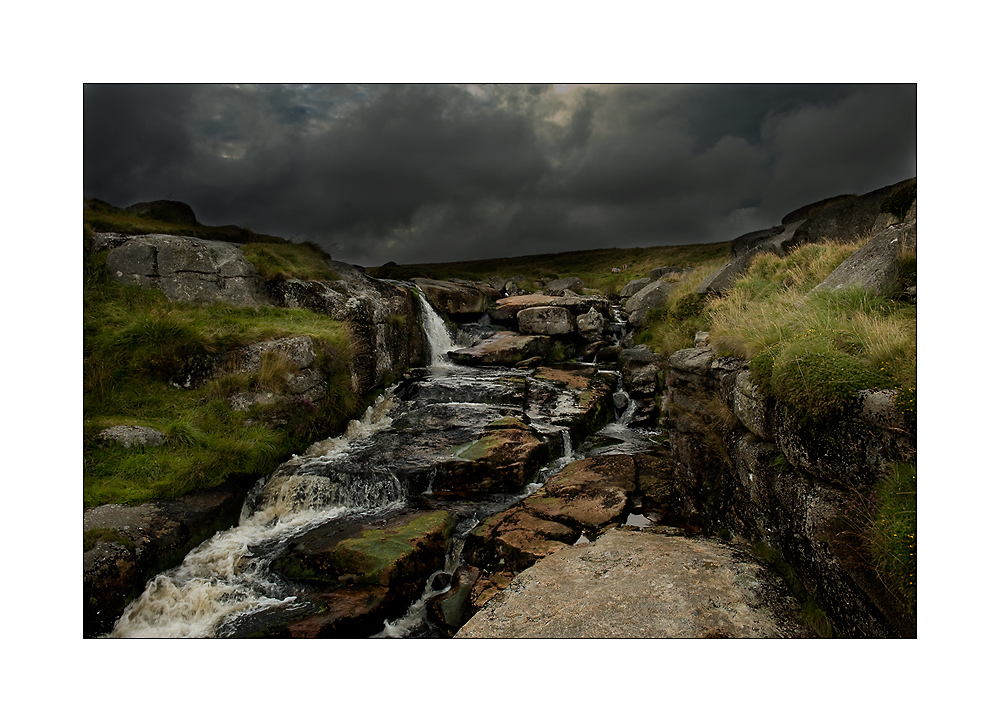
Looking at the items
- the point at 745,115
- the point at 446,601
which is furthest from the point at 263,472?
the point at 745,115

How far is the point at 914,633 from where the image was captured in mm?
2789

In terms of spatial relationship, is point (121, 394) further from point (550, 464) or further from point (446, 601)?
point (550, 464)

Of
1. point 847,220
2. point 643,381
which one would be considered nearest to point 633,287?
point 643,381

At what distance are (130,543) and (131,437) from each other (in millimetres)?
1754

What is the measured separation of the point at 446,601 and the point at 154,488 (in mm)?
3923

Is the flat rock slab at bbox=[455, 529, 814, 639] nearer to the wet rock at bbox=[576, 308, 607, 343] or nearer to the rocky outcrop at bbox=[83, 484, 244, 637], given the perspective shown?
the rocky outcrop at bbox=[83, 484, 244, 637]

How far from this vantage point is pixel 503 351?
13.9 metres

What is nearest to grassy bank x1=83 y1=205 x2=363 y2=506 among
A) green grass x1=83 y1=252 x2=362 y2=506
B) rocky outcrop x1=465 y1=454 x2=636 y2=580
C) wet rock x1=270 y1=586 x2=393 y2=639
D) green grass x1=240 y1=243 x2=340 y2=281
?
green grass x1=83 y1=252 x2=362 y2=506

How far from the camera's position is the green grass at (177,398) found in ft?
18.6

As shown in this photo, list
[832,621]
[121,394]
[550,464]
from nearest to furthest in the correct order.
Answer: [832,621]
[121,394]
[550,464]

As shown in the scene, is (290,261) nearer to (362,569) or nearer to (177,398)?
(177,398)

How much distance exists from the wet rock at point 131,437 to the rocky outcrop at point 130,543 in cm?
98

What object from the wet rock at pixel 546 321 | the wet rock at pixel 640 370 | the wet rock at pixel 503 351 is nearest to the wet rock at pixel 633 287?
the wet rock at pixel 546 321
